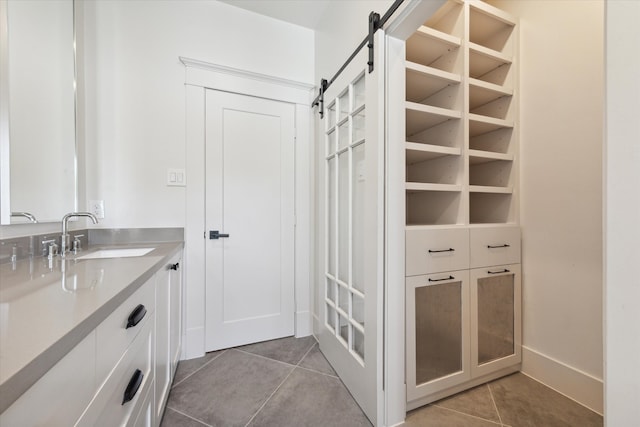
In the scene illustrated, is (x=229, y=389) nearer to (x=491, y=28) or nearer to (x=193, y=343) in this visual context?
(x=193, y=343)

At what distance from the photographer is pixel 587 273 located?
1.44 metres

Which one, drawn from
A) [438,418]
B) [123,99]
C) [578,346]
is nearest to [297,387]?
[438,418]

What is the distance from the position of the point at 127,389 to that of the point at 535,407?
2.03 meters

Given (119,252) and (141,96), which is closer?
(119,252)

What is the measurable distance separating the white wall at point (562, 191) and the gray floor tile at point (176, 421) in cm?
213

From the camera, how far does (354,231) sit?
5.18ft

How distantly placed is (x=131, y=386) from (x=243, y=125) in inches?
72.2

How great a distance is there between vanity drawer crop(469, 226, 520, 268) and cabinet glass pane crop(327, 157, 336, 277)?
90cm

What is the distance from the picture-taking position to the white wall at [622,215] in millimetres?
451

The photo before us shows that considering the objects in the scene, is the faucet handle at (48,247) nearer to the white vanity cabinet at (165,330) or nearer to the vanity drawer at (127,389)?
the white vanity cabinet at (165,330)

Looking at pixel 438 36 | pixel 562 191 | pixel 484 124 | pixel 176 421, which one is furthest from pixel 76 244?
pixel 562 191

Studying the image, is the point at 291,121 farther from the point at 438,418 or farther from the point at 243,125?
the point at 438,418

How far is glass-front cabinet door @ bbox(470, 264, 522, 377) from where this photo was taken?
1.51 metres

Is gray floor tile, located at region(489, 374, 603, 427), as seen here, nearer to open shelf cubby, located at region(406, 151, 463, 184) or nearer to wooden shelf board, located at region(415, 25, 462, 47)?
open shelf cubby, located at region(406, 151, 463, 184)
